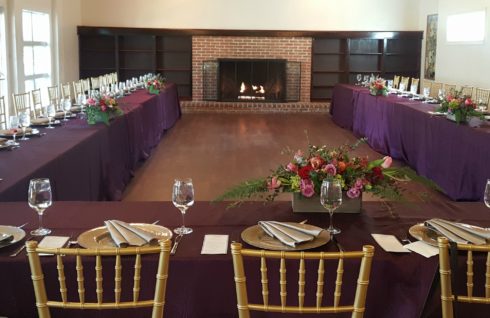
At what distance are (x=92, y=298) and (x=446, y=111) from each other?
5.29m

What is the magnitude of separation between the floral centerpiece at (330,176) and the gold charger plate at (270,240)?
23 centimetres

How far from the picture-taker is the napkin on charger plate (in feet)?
7.40

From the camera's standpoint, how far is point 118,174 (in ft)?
21.1

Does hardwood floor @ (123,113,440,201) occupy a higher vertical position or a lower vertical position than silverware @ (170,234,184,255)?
lower

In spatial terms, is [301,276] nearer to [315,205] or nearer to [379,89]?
[315,205]

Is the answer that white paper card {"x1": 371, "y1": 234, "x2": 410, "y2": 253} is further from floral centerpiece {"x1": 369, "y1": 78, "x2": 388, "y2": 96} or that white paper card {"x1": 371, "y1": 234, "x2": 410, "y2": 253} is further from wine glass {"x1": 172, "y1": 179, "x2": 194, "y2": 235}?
floral centerpiece {"x1": 369, "y1": 78, "x2": 388, "y2": 96}

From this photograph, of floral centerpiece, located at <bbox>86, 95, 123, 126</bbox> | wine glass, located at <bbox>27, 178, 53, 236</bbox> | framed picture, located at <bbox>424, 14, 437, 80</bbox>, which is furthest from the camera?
framed picture, located at <bbox>424, 14, 437, 80</bbox>

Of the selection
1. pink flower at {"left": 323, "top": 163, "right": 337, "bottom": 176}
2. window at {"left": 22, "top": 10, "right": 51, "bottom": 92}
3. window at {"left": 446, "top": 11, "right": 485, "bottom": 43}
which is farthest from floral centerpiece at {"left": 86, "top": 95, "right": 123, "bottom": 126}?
window at {"left": 446, "top": 11, "right": 485, "bottom": 43}

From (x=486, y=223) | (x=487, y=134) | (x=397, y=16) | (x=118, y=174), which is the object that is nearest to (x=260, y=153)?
(x=118, y=174)

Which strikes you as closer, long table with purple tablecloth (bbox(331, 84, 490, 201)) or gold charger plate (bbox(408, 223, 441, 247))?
gold charger plate (bbox(408, 223, 441, 247))

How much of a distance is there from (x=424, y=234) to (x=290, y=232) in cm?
55

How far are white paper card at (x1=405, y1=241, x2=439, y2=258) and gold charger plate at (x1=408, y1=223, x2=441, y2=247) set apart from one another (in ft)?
0.07

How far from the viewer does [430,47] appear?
46.8 feet

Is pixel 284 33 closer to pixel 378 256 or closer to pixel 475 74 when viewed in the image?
pixel 475 74
